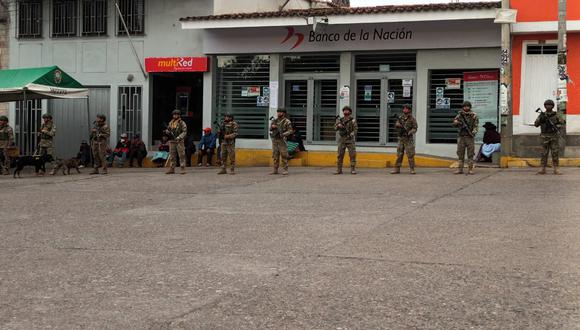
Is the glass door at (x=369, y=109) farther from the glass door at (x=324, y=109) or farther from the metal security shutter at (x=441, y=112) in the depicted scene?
the metal security shutter at (x=441, y=112)

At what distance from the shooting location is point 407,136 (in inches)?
677

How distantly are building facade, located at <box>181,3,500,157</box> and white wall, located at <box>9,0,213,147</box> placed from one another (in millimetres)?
922

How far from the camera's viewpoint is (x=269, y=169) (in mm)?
19906

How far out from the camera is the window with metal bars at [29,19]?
78.8ft

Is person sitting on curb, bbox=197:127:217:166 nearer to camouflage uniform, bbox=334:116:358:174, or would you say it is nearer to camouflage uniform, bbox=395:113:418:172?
camouflage uniform, bbox=334:116:358:174

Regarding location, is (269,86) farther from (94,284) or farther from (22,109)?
(94,284)

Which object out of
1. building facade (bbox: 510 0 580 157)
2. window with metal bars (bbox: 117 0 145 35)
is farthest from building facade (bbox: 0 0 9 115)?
building facade (bbox: 510 0 580 157)

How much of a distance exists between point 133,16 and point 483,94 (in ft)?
36.4

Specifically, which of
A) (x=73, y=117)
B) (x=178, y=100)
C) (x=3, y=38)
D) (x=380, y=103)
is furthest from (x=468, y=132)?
(x=3, y=38)

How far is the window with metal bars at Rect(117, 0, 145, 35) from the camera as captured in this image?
74.2ft

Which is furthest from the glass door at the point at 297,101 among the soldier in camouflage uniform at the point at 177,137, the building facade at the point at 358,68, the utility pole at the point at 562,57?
the utility pole at the point at 562,57

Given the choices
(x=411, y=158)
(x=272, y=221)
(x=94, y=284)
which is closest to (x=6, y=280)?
(x=94, y=284)

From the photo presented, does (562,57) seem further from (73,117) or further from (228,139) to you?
(73,117)

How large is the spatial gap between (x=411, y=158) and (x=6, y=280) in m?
11.9
